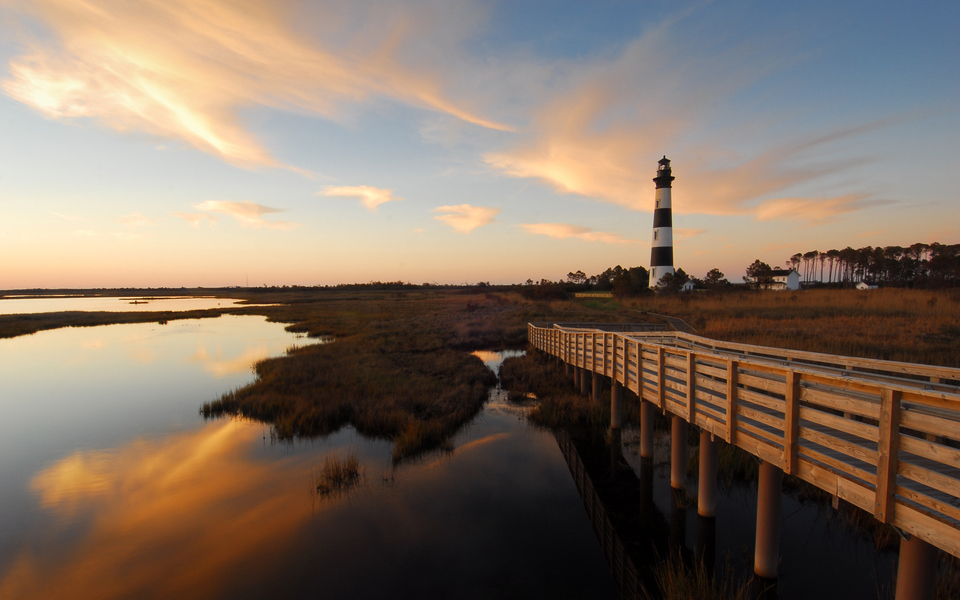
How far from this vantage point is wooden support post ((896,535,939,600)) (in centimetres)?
436

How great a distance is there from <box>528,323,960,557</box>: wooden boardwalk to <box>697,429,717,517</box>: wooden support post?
1.99 ft

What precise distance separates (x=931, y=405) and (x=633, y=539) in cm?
552

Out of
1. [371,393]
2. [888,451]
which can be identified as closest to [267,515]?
[371,393]

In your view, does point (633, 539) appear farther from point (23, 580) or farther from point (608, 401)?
point (23, 580)

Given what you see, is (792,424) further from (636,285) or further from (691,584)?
(636,285)

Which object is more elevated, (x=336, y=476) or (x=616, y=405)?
(x=616, y=405)

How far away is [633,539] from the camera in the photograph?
8.20 m

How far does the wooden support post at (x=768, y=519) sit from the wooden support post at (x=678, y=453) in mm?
2548

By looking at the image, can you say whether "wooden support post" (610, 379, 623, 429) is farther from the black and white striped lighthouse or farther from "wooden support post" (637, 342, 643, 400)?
the black and white striped lighthouse

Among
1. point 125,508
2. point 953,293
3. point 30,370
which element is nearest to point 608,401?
point 125,508

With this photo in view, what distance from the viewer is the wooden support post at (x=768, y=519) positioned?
6371 mm

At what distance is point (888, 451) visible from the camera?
4215mm

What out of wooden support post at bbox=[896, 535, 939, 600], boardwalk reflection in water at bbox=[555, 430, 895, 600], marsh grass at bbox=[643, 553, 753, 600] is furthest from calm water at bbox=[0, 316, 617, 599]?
wooden support post at bbox=[896, 535, 939, 600]

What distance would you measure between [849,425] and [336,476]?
383 inches
